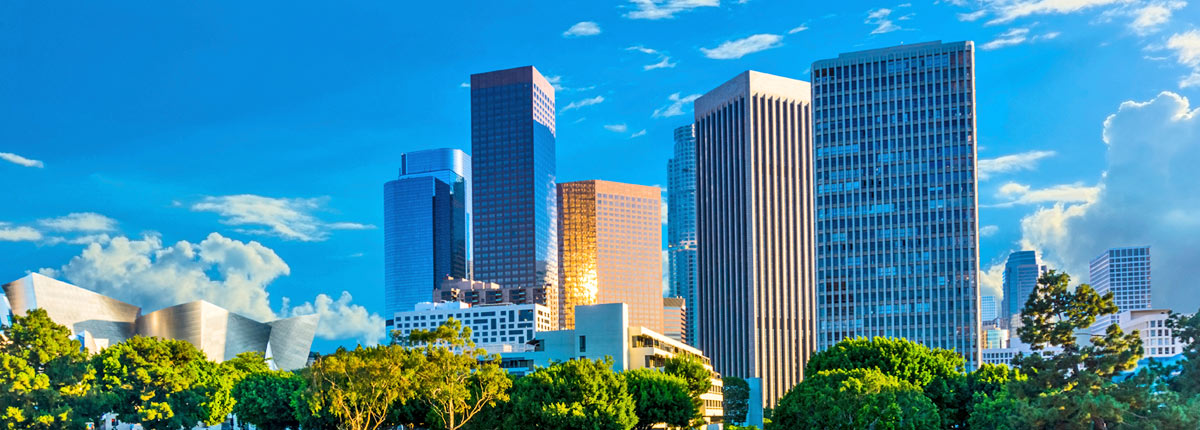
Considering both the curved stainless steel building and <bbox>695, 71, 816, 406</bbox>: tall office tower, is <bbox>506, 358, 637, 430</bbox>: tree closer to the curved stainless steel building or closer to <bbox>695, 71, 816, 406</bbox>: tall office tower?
the curved stainless steel building

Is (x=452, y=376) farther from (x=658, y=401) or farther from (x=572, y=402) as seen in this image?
(x=658, y=401)

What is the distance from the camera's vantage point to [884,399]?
6625 cm

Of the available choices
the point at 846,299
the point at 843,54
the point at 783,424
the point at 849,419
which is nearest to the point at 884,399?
the point at 849,419

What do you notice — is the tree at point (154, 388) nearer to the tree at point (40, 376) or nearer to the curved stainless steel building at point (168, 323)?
the tree at point (40, 376)

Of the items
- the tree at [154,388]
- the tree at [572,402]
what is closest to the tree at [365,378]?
the tree at [572,402]

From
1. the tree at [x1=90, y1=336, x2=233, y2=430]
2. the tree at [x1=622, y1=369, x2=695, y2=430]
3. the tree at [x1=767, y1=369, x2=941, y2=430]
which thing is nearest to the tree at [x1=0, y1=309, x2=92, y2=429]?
the tree at [x1=90, y1=336, x2=233, y2=430]

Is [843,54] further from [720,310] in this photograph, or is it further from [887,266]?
[720,310]

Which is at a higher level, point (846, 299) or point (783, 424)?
point (846, 299)

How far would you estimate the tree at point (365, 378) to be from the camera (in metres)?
76.6

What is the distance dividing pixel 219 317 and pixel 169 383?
212ft

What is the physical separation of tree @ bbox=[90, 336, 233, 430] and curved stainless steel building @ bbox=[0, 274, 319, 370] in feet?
135

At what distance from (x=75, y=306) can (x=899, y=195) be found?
116 m

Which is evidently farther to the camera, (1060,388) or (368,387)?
(368,387)

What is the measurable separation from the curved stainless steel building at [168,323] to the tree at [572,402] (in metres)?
75.9
